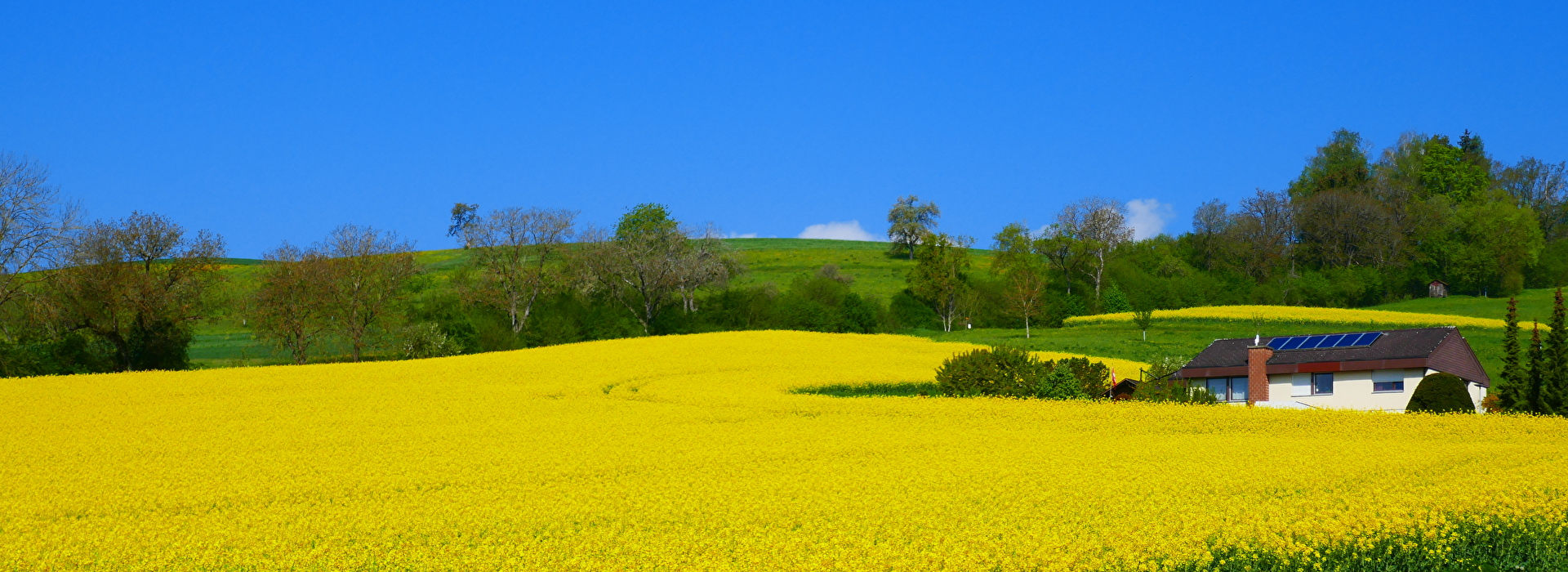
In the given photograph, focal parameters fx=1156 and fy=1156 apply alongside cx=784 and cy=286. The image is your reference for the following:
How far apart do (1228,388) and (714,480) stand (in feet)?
92.0

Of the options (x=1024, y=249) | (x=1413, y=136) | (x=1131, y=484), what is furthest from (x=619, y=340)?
(x=1413, y=136)

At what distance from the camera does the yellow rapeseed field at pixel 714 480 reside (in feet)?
44.0

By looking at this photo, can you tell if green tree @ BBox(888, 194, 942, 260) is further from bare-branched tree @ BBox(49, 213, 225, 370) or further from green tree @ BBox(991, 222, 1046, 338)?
bare-branched tree @ BBox(49, 213, 225, 370)

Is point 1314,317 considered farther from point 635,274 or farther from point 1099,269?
point 635,274

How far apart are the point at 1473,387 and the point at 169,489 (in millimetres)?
40005

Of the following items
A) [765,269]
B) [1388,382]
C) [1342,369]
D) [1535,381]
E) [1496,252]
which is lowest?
[1388,382]

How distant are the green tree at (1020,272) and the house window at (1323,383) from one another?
2658cm

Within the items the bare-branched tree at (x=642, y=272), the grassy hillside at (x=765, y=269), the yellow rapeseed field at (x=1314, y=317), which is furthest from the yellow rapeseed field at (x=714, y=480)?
the yellow rapeseed field at (x=1314, y=317)

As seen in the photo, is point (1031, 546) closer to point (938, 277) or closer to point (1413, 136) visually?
point (938, 277)

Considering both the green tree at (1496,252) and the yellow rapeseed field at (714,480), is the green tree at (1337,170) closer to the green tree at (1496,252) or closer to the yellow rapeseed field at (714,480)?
the green tree at (1496,252)

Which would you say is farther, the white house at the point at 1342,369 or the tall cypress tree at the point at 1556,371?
the white house at the point at 1342,369

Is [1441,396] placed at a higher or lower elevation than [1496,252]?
lower

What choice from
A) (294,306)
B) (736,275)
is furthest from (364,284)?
(736,275)

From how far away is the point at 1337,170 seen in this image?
113812 millimetres
